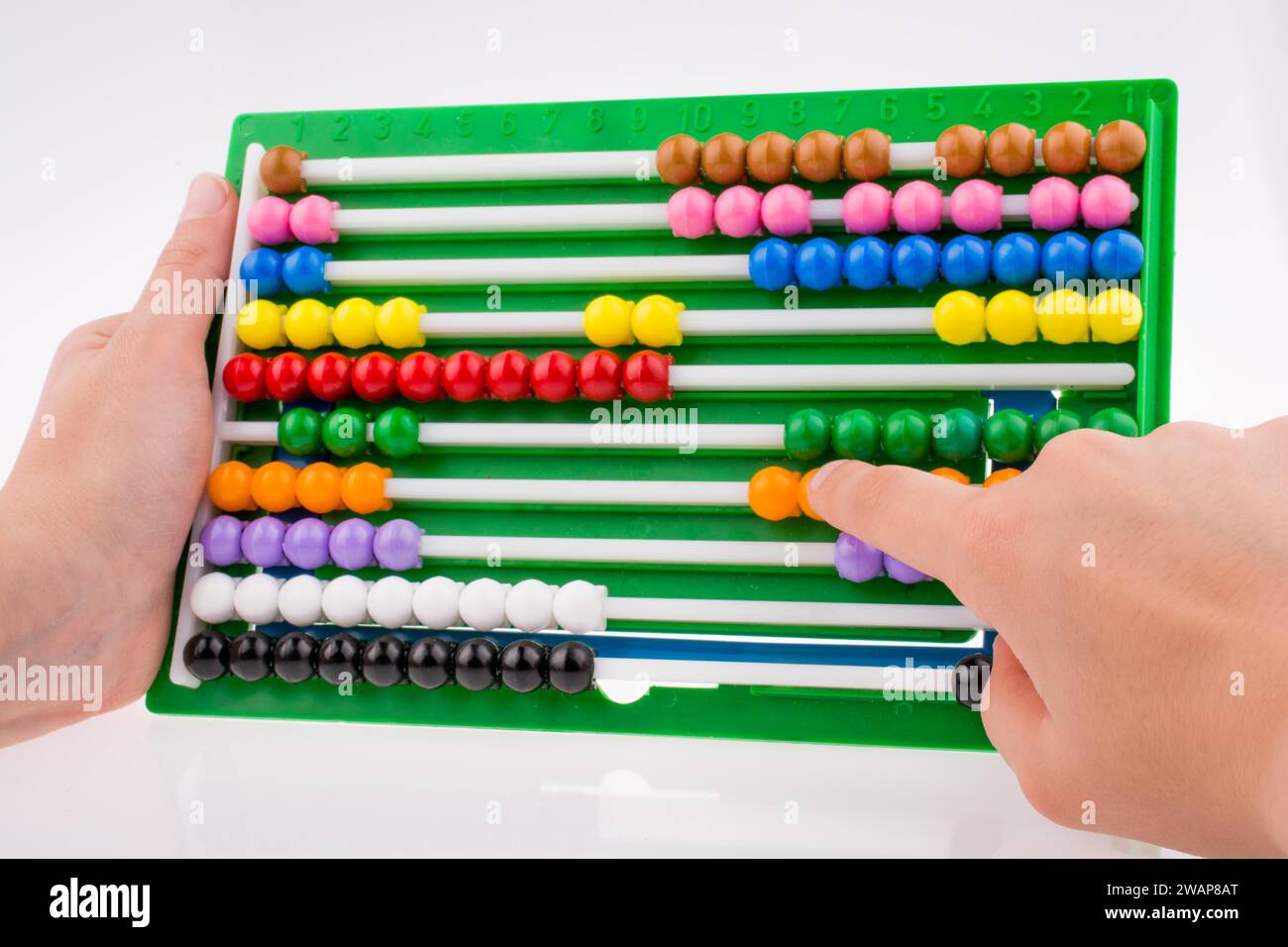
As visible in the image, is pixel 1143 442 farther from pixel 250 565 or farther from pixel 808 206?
pixel 250 565

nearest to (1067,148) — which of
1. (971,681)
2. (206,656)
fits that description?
(971,681)

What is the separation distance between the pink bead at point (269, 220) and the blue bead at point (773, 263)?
63cm

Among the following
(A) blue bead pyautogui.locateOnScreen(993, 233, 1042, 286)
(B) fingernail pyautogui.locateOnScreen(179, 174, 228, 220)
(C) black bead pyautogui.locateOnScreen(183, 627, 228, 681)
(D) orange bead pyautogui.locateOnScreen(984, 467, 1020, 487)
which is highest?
(B) fingernail pyautogui.locateOnScreen(179, 174, 228, 220)

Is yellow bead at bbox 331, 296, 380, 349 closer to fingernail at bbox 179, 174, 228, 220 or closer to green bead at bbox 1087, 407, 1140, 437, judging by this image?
fingernail at bbox 179, 174, 228, 220

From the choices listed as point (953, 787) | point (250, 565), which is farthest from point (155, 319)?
point (953, 787)

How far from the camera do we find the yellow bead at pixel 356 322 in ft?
4.08

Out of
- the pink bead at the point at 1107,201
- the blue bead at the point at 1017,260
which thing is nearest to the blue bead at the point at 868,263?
the blue bead at the point at 1017,260

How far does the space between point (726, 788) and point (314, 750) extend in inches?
21.0

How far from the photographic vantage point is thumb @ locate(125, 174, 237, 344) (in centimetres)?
126

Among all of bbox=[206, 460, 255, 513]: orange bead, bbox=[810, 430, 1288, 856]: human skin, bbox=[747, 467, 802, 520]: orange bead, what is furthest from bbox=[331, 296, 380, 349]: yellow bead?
bbox=[810, 430, 1288, 856]: human skin

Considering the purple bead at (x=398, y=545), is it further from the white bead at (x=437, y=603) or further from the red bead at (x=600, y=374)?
the red bead at (x=600, y=374)

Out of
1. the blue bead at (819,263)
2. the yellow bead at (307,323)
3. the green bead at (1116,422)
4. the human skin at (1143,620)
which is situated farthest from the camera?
the yellow bead at (307,323)

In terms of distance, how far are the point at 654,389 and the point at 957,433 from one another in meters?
0.35

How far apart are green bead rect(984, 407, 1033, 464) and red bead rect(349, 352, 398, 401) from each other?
0.72 meters
